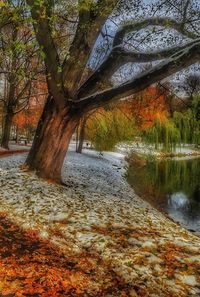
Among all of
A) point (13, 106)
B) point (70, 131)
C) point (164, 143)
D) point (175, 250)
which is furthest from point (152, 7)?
point (164, 143)

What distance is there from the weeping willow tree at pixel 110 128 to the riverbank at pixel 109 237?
637 inches

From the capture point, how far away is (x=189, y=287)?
4.97m

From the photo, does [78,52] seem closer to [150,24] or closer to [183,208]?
[150,24]

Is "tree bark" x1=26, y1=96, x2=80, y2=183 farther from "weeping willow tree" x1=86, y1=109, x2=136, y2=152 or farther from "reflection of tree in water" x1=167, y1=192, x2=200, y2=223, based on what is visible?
"weeping willow tree" x1=86, y1=109, x2=136, y2=152

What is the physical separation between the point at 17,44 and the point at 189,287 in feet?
16.2

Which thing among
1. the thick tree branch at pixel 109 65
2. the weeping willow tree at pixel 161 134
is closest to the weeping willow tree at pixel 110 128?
the weeping willow tree at pixel 161 134

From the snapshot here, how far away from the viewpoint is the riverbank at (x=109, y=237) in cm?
504

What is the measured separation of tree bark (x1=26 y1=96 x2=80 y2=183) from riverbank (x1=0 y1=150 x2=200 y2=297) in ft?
2.37

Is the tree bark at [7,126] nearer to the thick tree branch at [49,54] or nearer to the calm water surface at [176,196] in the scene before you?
the calm water surface at [176,196]

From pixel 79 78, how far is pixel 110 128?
52.0ft

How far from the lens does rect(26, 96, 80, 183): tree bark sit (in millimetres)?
11445

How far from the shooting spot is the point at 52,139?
38.1 feet

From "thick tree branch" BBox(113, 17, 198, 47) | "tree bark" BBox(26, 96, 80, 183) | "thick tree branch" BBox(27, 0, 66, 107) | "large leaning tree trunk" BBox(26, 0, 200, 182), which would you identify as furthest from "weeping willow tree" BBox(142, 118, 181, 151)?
"thick tree branch" BBox(27, 0, 66, 107)

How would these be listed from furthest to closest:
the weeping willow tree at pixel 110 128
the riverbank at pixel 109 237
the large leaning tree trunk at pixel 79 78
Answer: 1. the weeping willow tree at pixel 110 128
2. the large leaning tree trunk at pixel 79 78
3. the riverbank at pixel 109 237
